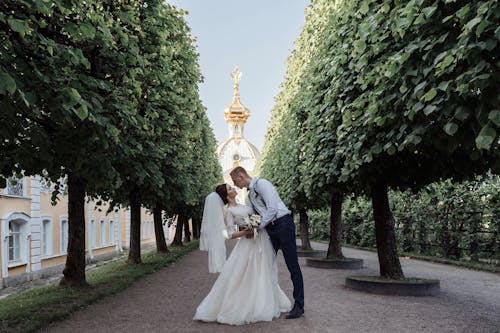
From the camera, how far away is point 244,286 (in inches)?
316

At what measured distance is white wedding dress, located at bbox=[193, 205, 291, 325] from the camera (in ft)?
25.8

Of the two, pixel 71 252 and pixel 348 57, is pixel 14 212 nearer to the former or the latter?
pixel 71 252

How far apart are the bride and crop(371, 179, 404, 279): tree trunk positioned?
473 cm

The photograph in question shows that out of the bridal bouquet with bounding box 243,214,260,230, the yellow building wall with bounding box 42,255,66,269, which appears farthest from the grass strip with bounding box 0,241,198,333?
the yellow building wall with bounding box 42,255,66,269

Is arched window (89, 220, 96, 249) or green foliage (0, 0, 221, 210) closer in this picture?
green foliage (0, 0, 221, 210)

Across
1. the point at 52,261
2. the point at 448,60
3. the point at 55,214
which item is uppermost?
the point at 448,60

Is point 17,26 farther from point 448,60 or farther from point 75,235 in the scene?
point 75,235

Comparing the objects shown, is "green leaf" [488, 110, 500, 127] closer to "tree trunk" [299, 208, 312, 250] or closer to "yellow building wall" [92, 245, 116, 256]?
"tree trunk" [299, 208, 312, 250]

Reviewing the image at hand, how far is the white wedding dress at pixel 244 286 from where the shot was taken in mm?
7867

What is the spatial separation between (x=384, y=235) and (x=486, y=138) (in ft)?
25.0

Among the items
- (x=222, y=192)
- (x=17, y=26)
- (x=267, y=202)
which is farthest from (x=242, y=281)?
(x=17, y=26)

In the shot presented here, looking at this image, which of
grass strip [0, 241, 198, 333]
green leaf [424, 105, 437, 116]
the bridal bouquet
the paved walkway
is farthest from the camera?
A: grass strip [0, 241, 198, 333]

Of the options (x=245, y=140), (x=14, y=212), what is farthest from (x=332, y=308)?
(x=245, y=140)

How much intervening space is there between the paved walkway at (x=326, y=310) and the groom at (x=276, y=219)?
2.18ft
